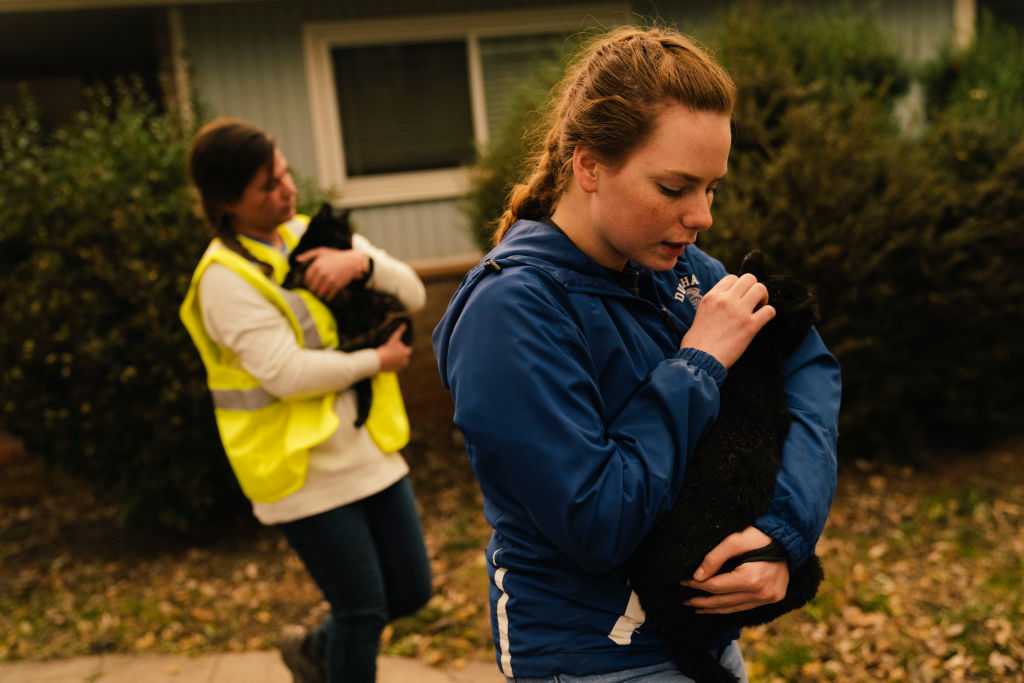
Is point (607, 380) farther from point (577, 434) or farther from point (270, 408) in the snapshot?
point (270, 408)

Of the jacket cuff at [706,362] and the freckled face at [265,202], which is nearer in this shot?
the jacket cuff at [706,362]

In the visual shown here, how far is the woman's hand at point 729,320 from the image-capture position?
1.73 metres

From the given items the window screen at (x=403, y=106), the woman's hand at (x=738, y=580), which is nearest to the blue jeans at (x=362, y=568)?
the woman's hand at (x=738, y=580)

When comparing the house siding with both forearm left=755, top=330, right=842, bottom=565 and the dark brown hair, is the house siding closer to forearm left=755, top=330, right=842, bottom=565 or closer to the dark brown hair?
the dark brown hair

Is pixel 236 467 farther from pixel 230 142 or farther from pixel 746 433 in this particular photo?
pixel 746 433

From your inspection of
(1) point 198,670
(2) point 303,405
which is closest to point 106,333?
(1) point 198,670

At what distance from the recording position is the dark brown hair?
123 inches

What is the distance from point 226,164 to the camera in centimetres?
311

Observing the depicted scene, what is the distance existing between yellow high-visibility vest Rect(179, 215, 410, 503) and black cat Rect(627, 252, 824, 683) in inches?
61.2

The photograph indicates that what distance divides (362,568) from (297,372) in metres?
0.64

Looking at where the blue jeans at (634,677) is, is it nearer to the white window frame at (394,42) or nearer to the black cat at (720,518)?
the black cat at (720,518)

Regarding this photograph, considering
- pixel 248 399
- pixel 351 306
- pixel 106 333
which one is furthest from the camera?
pixel 106 333

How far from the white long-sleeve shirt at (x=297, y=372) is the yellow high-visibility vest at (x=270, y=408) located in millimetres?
36

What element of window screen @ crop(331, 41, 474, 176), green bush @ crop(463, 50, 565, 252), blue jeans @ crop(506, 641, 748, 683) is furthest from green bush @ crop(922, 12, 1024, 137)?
blue jeans @ crop(506, 641, 748, 683)
